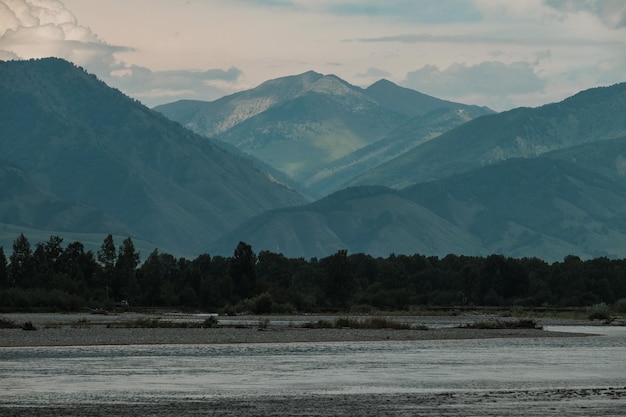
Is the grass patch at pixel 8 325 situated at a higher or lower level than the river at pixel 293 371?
higher

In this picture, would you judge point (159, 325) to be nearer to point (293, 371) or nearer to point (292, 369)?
point (292, 369)

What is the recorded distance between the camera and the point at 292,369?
77000mm

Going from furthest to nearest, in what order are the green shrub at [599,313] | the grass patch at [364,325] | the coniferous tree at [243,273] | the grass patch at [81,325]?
the coniferous tree at [243,273], the green shrub at [599,313], the grass patch at [364,325], the grass patch at [81,325]

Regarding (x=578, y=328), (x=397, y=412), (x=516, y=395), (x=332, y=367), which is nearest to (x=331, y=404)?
(x=397, y=412)

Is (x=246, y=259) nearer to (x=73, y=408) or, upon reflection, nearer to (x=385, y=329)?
(x=385, y=329)

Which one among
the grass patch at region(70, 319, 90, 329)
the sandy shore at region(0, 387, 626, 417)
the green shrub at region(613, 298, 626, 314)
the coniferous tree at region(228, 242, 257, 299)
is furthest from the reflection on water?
the coniferous tree at region(228, 242, 257, 299)

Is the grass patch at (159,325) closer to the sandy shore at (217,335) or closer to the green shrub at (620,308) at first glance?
the sandy shore at (217,335)

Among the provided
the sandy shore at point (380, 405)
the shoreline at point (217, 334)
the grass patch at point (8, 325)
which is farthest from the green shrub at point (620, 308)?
the sandy shore at point (380, 405)

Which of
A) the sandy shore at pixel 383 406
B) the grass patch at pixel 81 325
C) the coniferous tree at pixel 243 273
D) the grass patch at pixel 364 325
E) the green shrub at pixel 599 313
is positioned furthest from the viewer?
the coniferous tree at pixel 243 273

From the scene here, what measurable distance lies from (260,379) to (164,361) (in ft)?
46.6

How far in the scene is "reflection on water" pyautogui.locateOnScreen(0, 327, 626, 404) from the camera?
211 ft

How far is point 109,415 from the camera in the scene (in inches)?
2089

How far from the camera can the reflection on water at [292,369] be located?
6419cm

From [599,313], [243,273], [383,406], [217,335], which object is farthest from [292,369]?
[243,273]
